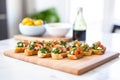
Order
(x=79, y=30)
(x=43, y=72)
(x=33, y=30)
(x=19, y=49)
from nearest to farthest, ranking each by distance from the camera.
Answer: (x=43, y=72) < (x=19, y=49) < (x=79, y=30) < (x=33, y=30)

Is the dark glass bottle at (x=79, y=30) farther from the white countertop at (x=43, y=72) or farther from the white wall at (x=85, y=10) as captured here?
the white wall at (x=85, y=10)

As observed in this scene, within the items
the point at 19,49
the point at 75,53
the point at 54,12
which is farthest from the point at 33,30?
the point at 54,12

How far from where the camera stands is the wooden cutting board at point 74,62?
1.00 meters

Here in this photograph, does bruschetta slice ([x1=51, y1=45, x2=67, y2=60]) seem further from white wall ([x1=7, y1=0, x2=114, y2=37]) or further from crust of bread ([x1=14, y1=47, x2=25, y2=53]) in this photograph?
white wall ([x1=7, y1=0, x2=114, y2=37])

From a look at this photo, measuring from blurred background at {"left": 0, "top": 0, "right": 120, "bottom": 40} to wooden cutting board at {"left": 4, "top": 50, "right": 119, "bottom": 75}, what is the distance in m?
2.08

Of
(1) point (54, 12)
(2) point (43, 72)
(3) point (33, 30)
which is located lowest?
(2) point (43, 72)

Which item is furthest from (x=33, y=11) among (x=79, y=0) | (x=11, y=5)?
(x=79, y=0)

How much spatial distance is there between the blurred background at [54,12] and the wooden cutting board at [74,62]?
6.83 feet

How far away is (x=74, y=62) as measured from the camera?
3.53 feet

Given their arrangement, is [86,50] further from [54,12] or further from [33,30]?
[54,12]

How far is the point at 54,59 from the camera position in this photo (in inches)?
44.6

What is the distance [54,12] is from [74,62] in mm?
2738

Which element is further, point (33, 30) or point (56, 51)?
point (33, 30)

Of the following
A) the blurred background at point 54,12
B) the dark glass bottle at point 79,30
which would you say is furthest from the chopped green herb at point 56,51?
the blurred background at point 54,12
